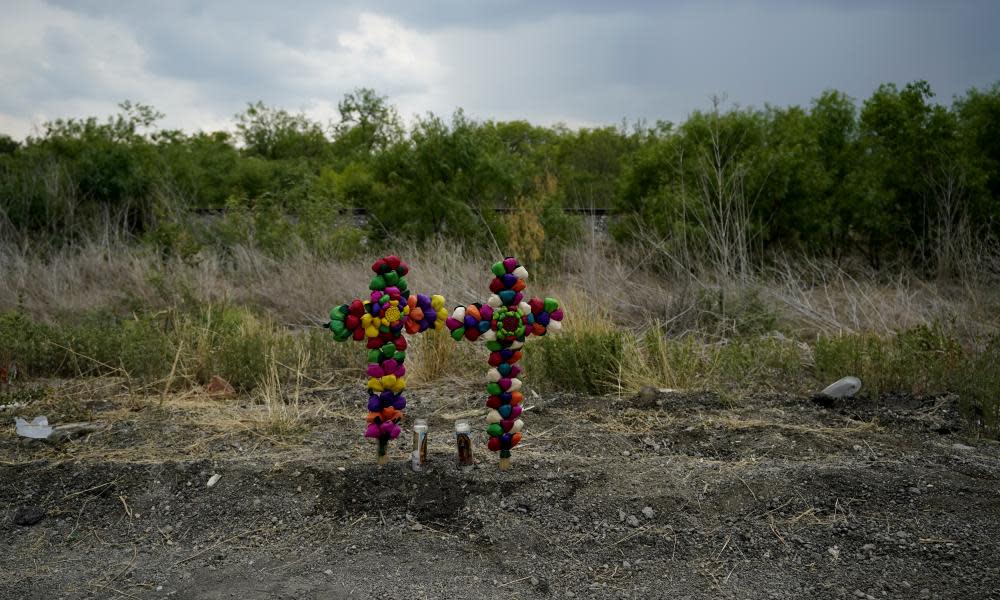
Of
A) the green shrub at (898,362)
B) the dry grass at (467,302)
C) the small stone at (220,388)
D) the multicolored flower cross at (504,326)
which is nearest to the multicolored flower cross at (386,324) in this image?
the multicolored flower cross at (504,326)

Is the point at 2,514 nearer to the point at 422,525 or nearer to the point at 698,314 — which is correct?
the point at 422,525

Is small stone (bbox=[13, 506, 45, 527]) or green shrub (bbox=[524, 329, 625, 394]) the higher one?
green shrub (bbox=[524, 329, 625, 394])

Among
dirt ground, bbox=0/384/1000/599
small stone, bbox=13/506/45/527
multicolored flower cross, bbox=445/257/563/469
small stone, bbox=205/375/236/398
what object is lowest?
dirt ground, bbox=0/384/1000/599

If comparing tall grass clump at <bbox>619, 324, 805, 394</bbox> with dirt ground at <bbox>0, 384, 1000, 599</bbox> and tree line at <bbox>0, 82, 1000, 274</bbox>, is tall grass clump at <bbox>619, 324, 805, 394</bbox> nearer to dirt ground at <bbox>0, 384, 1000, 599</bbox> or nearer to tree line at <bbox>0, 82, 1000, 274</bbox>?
dirt ground at <bbox>0, 384, 1000, 599</bbox>

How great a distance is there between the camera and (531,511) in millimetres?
3525

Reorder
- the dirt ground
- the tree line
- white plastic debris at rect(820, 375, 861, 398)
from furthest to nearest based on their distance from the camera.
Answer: the tree line, white plastic debris at rect(820, 375, 861, 398), the dirt ground

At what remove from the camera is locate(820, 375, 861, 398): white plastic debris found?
5.01 m

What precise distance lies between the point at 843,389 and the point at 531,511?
2.51 m

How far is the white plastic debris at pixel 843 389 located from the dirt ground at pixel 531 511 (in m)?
0.26

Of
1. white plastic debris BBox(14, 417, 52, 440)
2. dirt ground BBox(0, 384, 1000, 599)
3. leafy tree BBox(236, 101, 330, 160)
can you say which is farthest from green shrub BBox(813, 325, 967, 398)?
leafy tree BBox(236, 101, 330, 160)

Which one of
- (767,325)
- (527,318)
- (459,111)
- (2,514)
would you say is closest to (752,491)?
(527,318)

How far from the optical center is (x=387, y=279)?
12.1 ft

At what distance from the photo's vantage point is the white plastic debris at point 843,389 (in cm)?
501

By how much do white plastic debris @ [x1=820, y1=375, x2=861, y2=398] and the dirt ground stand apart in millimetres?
265
